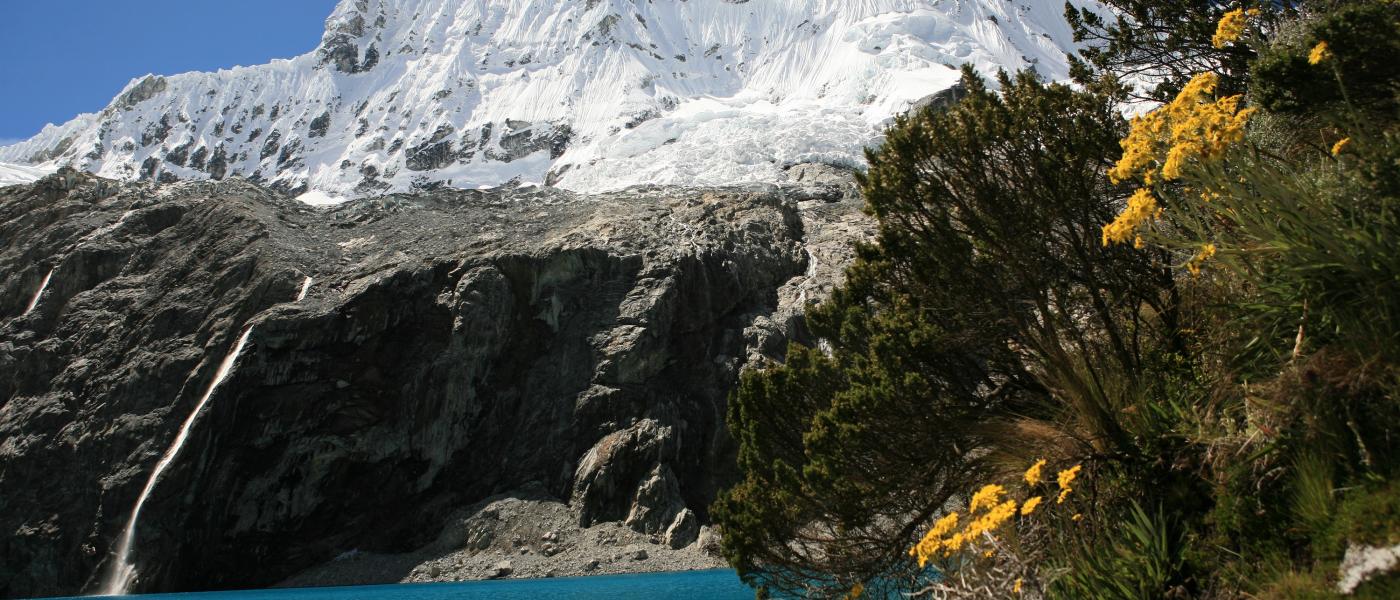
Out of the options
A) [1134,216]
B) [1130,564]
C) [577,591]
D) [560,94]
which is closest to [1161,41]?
[1134,216]

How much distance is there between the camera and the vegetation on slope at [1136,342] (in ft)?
16.6

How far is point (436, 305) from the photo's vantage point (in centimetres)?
5572

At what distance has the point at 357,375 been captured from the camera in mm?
52969

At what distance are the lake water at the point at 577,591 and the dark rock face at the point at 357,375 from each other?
273 inches

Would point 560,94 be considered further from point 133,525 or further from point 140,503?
point 133,525

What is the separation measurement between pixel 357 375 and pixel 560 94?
7582 cm

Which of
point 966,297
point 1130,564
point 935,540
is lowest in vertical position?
point 1130,564

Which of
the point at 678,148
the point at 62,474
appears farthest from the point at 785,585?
the point at 678,148

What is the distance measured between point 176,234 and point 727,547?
64511 millimetres

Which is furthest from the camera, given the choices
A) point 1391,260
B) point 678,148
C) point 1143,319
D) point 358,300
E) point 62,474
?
point 678,148

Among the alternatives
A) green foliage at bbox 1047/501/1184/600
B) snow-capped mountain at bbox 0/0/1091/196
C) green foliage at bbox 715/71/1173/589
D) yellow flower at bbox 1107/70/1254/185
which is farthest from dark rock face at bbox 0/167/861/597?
yellow flower at bbox 1107/70/1254/185

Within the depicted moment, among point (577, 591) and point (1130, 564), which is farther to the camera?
point (577, 591)

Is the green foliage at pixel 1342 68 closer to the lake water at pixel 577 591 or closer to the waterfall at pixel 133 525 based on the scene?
the lake water at pixel 577 591

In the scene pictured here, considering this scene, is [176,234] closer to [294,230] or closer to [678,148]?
[294,230]
